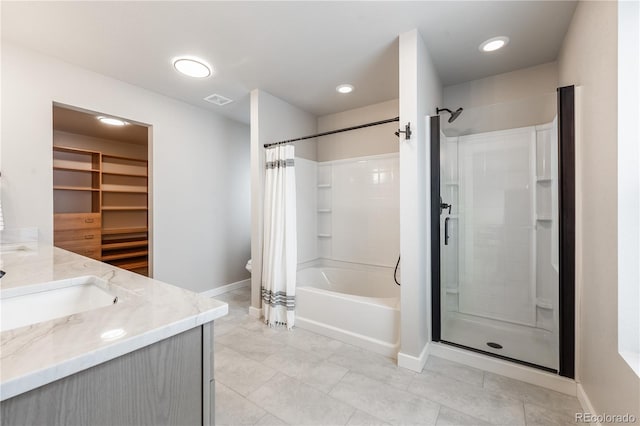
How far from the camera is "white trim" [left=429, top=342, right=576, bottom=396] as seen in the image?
5.51 ft

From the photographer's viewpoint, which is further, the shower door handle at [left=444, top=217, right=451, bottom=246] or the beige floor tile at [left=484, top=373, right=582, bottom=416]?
the shower door handle at [left=444, top=217, right=451, bottom=246]

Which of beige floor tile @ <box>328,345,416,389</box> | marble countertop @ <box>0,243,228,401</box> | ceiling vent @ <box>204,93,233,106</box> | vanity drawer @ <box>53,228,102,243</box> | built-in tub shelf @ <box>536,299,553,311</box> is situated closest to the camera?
marble countertop @ <box>0,243,228,401</box>

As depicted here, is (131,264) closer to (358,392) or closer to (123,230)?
(123,230)

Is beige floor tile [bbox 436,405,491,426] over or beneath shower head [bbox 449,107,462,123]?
beneath

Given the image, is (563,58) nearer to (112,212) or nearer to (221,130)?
(221,130)

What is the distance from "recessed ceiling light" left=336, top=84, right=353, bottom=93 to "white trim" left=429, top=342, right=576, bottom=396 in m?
2.58

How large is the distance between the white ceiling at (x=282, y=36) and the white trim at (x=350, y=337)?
2.39m

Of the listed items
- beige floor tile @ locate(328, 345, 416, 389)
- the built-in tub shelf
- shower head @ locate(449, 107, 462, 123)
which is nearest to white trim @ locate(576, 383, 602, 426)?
the built-in tub shelf

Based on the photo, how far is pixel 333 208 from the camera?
3.44m

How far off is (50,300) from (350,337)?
1951mm

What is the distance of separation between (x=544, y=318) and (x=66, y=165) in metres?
6.13

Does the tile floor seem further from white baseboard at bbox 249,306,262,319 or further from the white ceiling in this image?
the white ceiling

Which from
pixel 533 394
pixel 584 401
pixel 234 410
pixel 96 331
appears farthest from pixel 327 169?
pixel 96 331

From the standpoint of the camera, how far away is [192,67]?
7.93 feet
